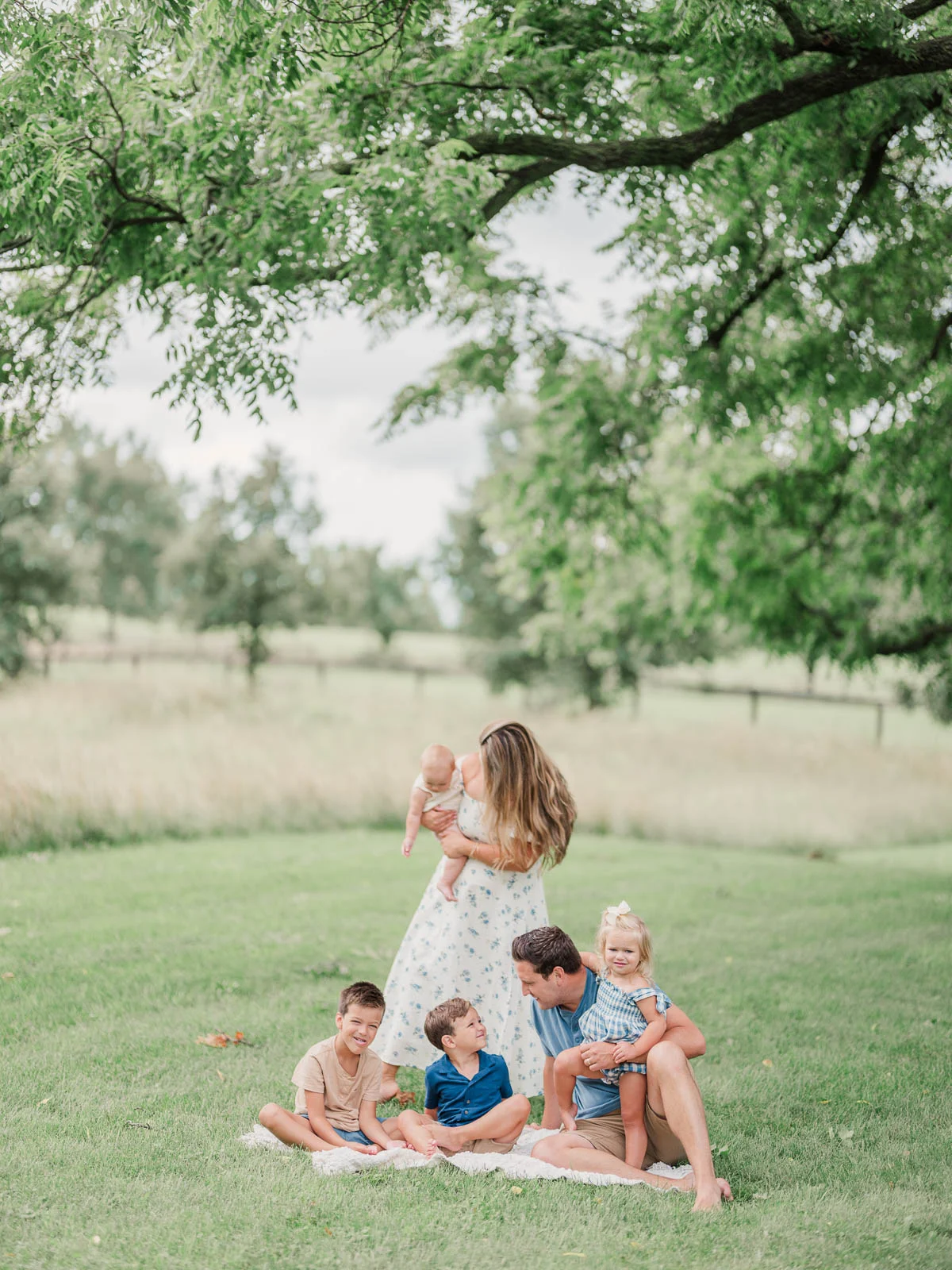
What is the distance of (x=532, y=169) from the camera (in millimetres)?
6613

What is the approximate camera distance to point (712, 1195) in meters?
4.05

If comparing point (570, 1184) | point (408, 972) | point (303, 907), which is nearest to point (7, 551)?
point (303, 907)

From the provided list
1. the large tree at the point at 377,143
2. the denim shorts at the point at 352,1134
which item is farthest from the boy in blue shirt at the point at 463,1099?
the large tree at the point at 377,143

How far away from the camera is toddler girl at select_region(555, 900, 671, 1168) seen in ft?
14.3

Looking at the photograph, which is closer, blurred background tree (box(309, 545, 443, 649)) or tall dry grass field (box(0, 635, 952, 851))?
tall dry grass field (box(0, 635, 952, 851))

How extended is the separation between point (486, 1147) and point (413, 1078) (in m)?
1.22

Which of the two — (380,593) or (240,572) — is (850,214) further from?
(380,593)

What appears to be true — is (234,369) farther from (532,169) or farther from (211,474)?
(211,474)

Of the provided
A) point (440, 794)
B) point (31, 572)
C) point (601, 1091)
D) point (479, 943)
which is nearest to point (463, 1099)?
point (601, 1091)

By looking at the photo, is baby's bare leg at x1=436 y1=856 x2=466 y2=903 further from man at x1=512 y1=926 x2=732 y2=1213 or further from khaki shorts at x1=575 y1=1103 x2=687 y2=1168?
khaki shorts at x1=575 y1=1103 x2=687 y2=1168

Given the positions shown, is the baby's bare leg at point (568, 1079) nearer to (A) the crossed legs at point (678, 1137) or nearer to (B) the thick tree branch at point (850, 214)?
(A) the crossed legs at point (678, 1137)

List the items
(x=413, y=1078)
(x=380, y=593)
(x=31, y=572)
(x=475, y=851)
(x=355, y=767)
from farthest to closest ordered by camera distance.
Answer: (x=380, y=593) → (x=31, y=572) → (x=355, y=767) → (x=413, y=1078) → (x=475, y=851)

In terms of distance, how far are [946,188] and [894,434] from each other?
6.94ft

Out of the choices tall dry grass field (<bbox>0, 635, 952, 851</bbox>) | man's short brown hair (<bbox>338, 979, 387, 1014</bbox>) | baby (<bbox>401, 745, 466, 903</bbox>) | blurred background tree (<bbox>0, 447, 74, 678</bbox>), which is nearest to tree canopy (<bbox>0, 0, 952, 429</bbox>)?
baby (<bbox>401, 745, 466, 903</bbox>)
